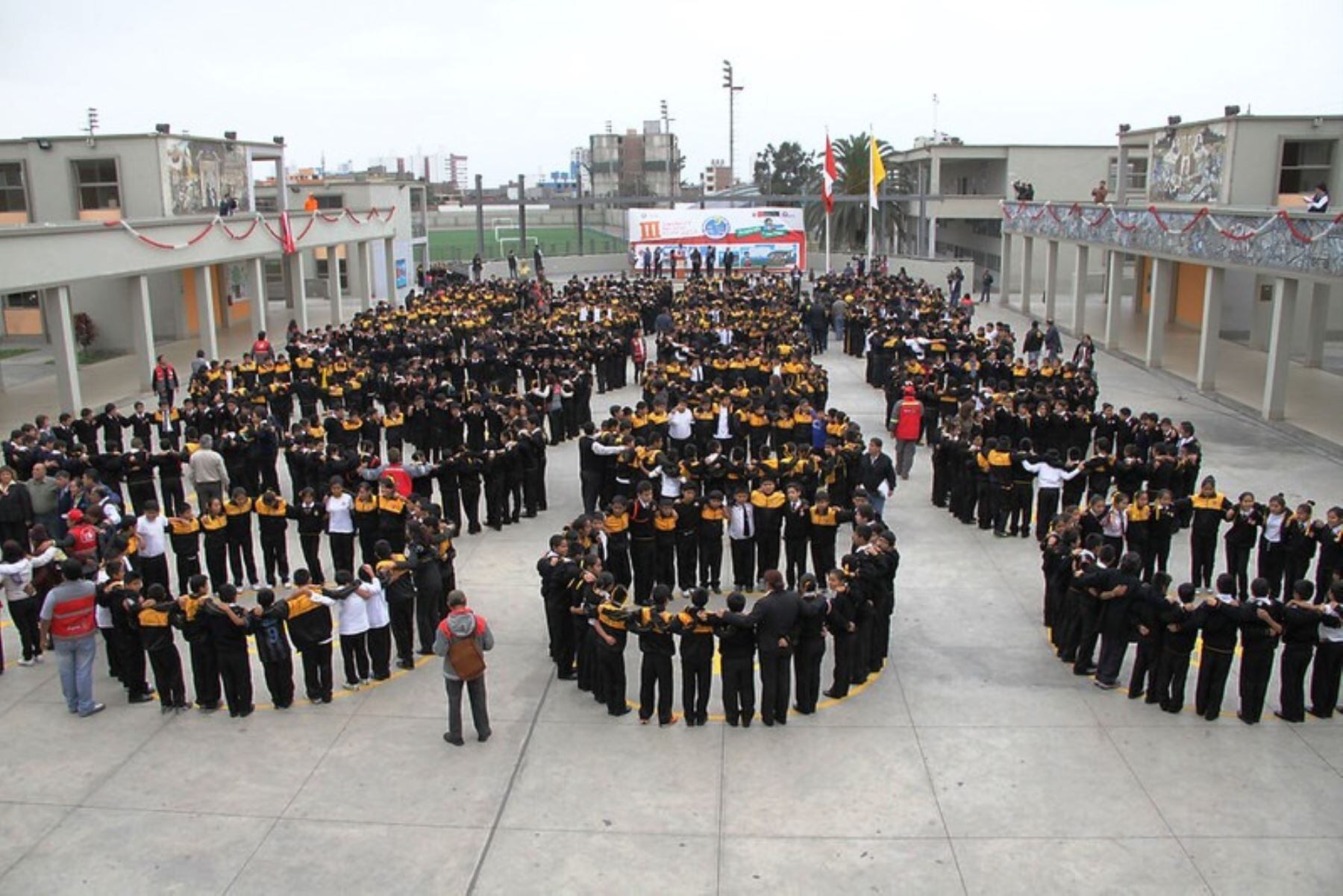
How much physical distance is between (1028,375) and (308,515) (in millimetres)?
12830

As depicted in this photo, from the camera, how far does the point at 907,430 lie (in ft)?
53.1

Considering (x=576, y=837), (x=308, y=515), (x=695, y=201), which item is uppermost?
(x=695, y=201)

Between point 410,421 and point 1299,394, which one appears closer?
point 410,421

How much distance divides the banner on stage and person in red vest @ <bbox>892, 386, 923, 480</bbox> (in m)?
27.8

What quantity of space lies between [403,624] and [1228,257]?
718 inches

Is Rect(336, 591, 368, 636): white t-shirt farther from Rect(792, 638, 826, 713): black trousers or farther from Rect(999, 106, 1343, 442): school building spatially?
Rect(999, 106, 1343, 442): school building

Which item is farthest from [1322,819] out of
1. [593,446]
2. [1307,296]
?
[1307,296]

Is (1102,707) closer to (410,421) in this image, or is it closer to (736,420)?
(736,420)

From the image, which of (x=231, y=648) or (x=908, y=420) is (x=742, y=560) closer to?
(x=908, y=420)

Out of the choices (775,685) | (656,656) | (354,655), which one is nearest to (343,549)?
(354,655)

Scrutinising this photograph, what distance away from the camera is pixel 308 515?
12.2 m

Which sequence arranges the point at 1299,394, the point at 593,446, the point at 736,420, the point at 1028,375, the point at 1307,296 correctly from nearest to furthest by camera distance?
the point at 593,446, the point at 736,420, the point at 1028,375, the point at 1299,394, the point at 1307,296

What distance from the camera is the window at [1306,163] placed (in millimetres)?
27391

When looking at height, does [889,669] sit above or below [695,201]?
below
